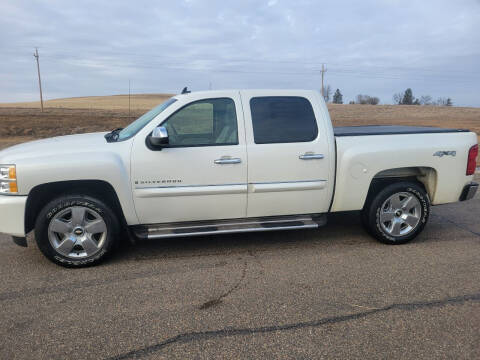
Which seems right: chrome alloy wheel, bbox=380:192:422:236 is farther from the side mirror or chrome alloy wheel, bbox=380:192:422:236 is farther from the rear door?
the side mirror

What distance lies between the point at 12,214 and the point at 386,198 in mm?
4117

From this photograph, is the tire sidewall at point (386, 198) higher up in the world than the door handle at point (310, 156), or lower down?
lower down

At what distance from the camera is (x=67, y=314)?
10.8 ft

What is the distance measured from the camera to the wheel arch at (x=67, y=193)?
160 inches

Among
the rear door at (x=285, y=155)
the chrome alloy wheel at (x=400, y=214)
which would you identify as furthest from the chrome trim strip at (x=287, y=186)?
the chrome alloy wheel at (x=400, y=214)

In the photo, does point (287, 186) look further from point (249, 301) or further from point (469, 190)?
point (469, 190)

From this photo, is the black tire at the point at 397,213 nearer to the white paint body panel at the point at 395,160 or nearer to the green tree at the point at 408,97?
the white paint body panel at the point at 395,160

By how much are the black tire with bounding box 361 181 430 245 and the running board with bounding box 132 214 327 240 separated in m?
0.66

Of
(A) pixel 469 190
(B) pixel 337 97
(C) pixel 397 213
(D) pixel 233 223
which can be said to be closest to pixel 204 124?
(D) pixel 233 223

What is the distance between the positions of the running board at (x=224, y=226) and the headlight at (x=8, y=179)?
1.26 meters

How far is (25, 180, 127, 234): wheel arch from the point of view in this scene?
4.06 metres

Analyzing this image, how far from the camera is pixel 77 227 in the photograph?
4137 mm

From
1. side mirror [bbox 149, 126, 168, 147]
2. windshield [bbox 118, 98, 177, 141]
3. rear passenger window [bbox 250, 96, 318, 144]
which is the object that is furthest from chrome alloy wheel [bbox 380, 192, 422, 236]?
windshield [bbox 118, 98, 177, 141]

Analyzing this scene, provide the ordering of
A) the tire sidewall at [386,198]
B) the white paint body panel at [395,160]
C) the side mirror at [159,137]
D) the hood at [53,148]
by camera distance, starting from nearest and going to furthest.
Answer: the side mirror at [159,137], the hood at [53,148], the white paint body panel at [395,160], the tire sidewall at [386,198]
